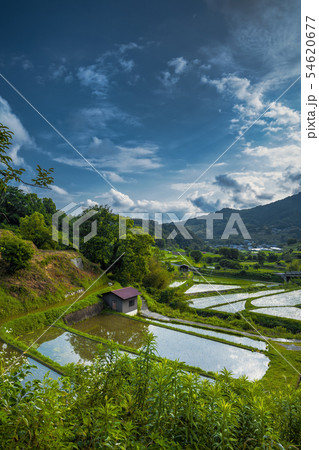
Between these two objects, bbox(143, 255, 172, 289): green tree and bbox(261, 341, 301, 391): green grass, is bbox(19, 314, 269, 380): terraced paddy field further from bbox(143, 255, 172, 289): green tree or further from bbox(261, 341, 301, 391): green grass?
bbox(143, 255, 172, 289): green tree

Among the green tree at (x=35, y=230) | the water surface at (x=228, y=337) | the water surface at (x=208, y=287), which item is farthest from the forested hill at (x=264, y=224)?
the green tree at (x=35, y=230)

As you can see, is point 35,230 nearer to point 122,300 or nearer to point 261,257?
point 122,300

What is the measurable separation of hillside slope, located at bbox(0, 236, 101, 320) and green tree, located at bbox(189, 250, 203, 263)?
57.0 ft

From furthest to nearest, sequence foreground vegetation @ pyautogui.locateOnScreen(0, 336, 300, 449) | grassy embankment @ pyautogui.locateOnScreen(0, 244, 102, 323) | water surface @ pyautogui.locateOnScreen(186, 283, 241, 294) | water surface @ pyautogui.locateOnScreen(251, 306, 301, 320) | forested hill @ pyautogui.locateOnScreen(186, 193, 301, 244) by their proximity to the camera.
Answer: water surface @ pyautogui.locateOnScreen(186, 283, 241, 294), forested hill @ pyautogui.locateOnScreen(186, 193, 301, 244), water surface @ pyautogui.locateOnScreen(251, 306, 301, 320), grassy embankment @ pyautogui.locateOnScreen(0, 244, 102, 323), foreground vegetation @ pyautogui.locateOnScreen(0, 336, 300, 449)

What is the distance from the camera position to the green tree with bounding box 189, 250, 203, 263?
107ft

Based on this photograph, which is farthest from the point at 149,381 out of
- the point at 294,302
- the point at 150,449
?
the point at 294,302

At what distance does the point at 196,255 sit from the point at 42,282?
22906 millimetres

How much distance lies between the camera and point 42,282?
44.9 ft

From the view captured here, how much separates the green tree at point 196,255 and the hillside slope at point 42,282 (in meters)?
17.4

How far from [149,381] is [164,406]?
343 mm

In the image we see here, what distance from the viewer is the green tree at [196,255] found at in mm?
32731

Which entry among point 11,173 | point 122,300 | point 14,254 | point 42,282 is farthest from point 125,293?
point 11,173

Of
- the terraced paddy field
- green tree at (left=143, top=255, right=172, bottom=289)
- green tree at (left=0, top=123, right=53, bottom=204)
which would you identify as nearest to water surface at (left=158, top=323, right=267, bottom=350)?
the terraced paddy field
